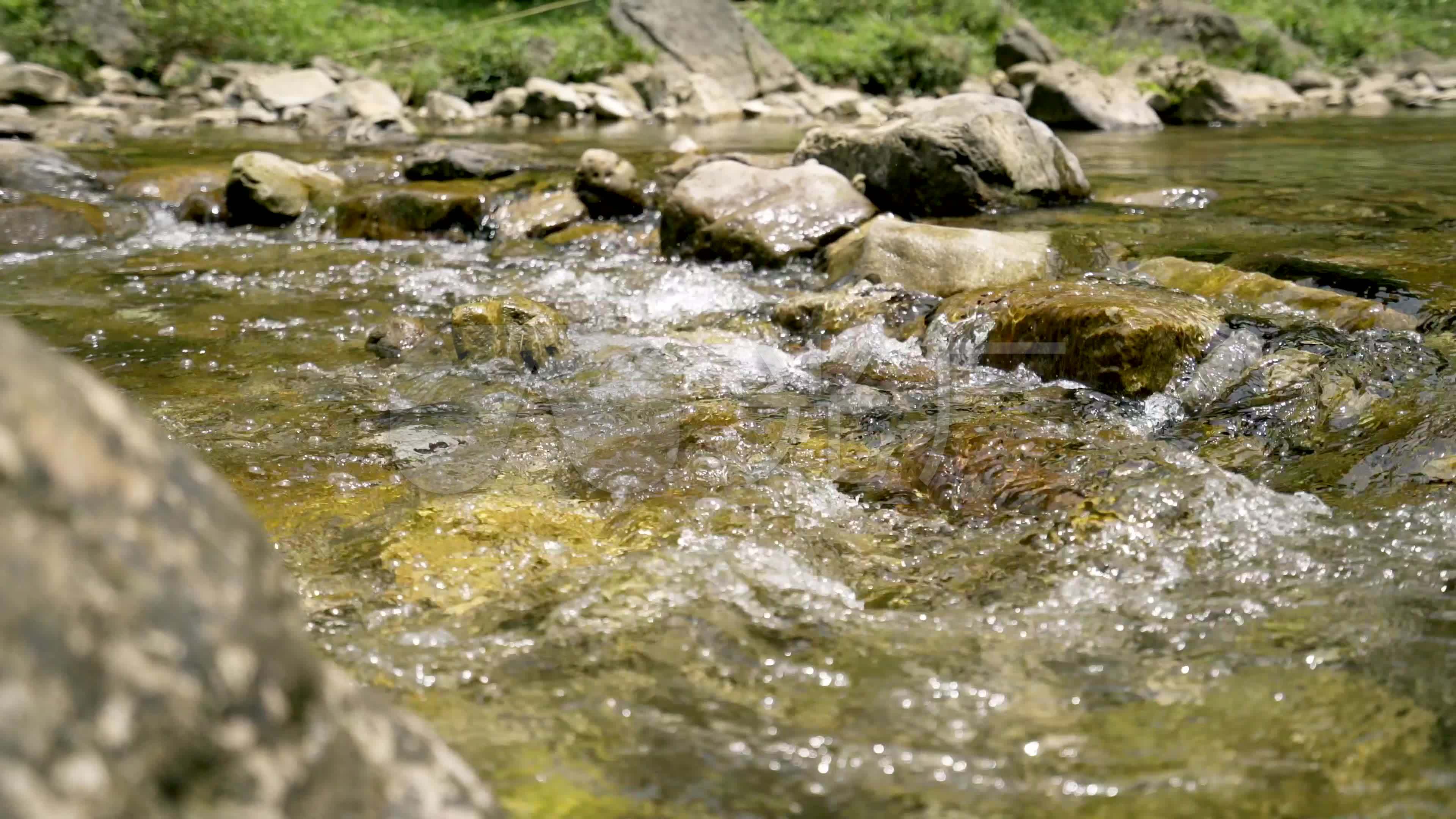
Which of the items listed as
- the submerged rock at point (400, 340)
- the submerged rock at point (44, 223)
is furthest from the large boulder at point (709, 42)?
the submerged rock at point (400, 340)

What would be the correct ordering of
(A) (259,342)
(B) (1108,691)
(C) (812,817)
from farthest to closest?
(A) (259,342) → (B) (1108,691) → (C) (812,817)

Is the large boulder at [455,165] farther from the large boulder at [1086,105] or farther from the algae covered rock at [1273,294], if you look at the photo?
the large boulder at [1086,105]

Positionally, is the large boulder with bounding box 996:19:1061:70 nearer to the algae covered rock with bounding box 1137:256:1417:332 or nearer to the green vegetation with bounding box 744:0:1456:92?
the green vegetation with bounding box 744:0:1456:92

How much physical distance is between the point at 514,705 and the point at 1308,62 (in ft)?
75.7

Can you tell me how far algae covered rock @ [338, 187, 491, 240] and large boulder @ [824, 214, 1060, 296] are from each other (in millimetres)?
3216

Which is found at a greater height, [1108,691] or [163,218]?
[1108,691]

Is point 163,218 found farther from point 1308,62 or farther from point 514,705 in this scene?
point 1308,62

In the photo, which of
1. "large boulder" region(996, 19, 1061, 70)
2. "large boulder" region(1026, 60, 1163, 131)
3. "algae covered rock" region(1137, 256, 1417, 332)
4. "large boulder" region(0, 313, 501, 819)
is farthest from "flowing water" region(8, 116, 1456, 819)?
"large boulder" region(996, 19, 1061, 70)

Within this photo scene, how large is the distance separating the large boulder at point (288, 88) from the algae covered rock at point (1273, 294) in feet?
41.4

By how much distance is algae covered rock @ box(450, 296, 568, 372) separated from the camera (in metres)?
4.66

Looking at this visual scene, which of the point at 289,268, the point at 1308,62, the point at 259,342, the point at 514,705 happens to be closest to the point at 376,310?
the point at 259,342

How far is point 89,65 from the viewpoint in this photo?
1628 centimetres

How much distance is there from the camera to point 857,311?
5.07 m

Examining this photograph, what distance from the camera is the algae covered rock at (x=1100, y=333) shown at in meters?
4.04
